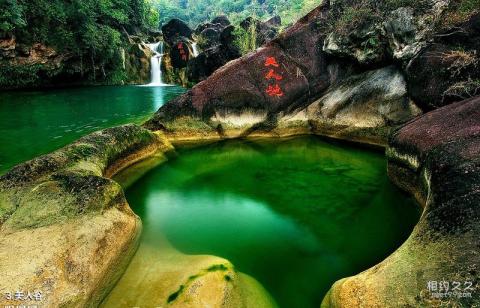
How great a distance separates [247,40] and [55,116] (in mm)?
13952

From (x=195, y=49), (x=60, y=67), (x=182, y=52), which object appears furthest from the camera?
(x=195, y=49)

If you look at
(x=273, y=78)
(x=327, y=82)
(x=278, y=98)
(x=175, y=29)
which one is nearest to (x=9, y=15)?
(x=273, y=78)

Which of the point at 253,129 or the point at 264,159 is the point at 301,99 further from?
the point at 264,159

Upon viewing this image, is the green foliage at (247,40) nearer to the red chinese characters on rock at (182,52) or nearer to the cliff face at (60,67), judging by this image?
the red chinese characters on rock at (182,52)

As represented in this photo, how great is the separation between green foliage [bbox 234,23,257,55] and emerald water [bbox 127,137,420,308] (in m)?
15.2

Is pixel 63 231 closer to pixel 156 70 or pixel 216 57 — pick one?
pixel 216 57

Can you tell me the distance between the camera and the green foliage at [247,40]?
22.9 metres

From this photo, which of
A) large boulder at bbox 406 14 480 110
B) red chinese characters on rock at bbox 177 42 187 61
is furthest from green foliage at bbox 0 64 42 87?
large boulder at bbox 406 14 480 110

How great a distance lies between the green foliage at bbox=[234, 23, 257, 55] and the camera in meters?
22.9

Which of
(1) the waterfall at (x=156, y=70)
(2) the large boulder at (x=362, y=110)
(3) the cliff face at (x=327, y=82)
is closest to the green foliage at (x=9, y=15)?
(1) the waterfall at (x=156, y=70)

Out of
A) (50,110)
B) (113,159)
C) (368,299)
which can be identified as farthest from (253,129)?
(50,110)

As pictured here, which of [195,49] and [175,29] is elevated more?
[175,29]

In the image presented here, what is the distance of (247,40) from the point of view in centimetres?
2305

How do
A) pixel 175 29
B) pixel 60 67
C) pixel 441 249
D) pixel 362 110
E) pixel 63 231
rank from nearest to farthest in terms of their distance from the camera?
pixel 441 249 → pixel 63 231 → pixel 362 110 → pixel 60 67 → pixel 175 29
